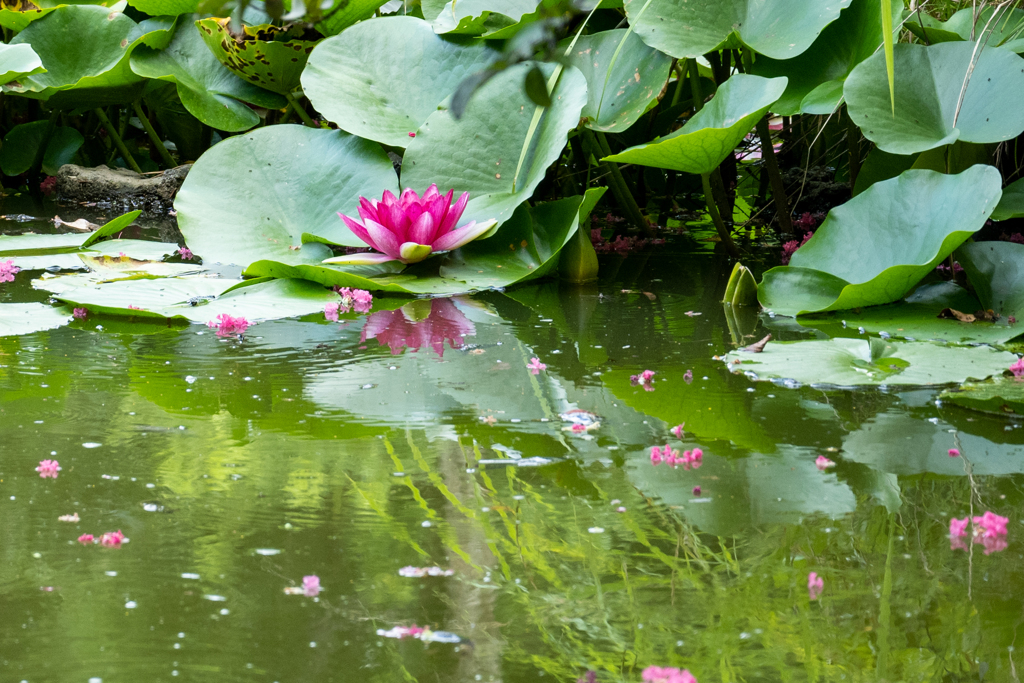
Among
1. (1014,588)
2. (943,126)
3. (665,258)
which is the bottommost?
(665,258)

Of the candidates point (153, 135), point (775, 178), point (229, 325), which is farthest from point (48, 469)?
point (153, 135)

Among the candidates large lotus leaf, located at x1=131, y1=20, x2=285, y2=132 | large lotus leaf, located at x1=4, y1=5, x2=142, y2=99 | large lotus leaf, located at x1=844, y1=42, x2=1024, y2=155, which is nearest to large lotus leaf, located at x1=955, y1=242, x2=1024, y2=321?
large lotus leaf, located at x1=844, y1=42, x2=1024, y2=155

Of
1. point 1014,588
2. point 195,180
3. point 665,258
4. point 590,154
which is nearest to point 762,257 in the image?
point 665,258

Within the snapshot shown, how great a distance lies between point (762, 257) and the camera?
2020mm

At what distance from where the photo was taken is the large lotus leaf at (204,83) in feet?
7.84

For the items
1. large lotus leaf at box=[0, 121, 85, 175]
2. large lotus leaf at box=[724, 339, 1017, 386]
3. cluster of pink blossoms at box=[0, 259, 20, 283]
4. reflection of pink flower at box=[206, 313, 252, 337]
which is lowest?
large lotus leaf at box=[0, 121, 85, 175]

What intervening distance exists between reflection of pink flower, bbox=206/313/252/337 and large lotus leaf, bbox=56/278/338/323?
0.02 meters

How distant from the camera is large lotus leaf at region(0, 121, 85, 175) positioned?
3.07 m

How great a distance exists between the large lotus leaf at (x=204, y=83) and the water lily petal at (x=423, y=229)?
935 mm

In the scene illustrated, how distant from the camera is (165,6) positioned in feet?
7.93

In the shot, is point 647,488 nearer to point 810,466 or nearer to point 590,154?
point 810,466

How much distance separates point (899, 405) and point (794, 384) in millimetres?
Answer: 129

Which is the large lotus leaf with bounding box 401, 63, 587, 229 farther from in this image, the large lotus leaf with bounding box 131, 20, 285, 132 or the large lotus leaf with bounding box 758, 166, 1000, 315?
the large lotus leaf with bounding box 131, 20, 285, 132

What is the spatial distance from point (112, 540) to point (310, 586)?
19cm
